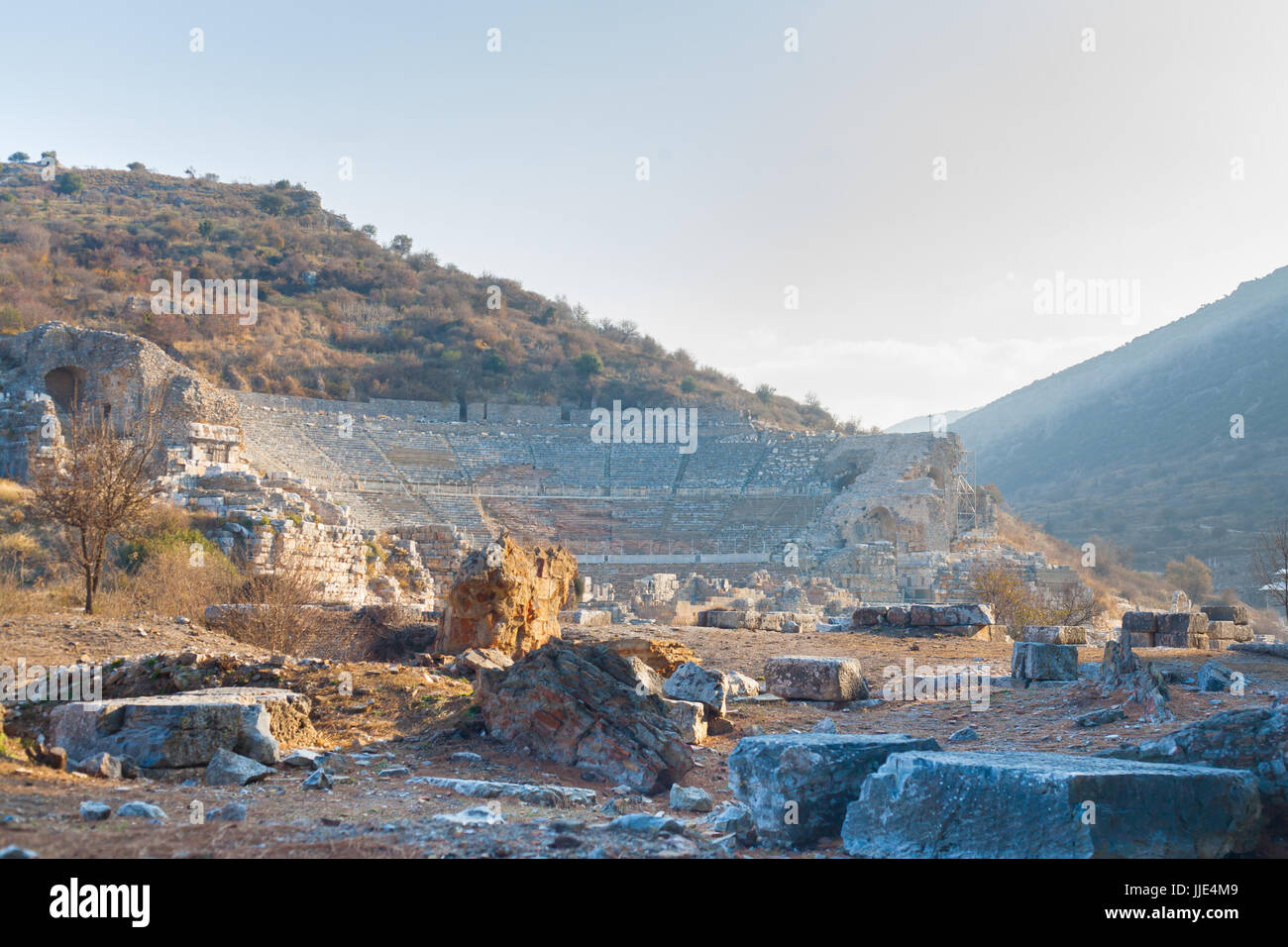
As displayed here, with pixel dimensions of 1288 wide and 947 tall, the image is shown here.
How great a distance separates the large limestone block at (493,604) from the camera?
10430 mm

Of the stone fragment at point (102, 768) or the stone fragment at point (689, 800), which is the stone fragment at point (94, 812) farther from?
the stone fragment at point (689, 800)

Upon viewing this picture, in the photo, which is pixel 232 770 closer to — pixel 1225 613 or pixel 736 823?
pixel 736 823

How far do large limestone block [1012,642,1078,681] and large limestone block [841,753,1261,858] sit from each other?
18.7ft

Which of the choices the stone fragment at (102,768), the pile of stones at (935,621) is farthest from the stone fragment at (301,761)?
the pile of stones at (935,621)

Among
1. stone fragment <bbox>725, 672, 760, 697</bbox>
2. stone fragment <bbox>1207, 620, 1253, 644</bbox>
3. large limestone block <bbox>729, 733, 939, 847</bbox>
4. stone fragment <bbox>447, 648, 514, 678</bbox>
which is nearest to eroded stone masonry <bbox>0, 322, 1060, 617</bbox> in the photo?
stone fragment <bbox>447, 648, 514, 678</bbox>

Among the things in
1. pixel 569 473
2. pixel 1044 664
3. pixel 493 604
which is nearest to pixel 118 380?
pixel 569 473

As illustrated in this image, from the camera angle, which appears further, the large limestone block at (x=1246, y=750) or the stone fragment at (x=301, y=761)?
the stone fragment at (x=301, y=761)

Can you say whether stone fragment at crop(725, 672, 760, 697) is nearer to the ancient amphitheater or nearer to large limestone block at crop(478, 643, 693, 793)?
large limestone block at crop(478, 643, 693, 793)

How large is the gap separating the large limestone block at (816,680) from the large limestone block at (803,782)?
4500 millimetres

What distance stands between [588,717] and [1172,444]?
69540 millimetres

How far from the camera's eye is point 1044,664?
9.09 metres
